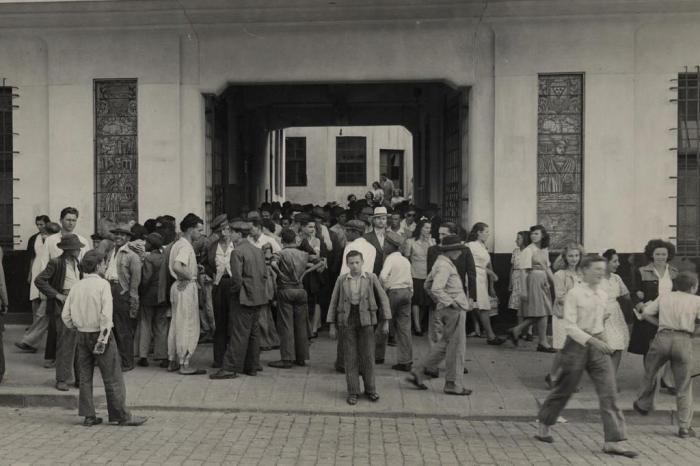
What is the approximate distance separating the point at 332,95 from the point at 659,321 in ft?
39.0

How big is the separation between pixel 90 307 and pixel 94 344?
0.35m

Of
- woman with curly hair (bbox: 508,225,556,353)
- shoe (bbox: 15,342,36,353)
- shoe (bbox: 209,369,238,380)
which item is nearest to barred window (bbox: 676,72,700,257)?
woman with curly hair (bbox: 508,225,556,353)

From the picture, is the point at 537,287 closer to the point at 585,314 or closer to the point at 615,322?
the point at 615,322

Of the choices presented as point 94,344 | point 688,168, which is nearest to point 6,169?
point 94,344

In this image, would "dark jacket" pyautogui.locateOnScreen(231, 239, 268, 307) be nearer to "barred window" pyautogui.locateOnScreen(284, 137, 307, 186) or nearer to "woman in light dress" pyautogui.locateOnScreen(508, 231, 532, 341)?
"woman in light dress" pyautogui.locateOnScreen(508, 231, 532, 341)

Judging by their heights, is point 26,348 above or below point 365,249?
below

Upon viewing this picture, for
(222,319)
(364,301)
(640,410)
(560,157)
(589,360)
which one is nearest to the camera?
(589,360)

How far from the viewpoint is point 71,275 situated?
9227mm

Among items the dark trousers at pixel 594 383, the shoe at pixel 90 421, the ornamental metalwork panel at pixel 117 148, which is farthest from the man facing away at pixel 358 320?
the ornamental metalwork panel at pixel 117 148

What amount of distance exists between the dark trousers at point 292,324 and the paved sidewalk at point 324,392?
0.72ft

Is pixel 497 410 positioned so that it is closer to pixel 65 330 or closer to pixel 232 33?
pixel 65 330

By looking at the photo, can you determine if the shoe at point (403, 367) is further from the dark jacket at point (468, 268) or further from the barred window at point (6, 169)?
the barred window at point (6, 169)

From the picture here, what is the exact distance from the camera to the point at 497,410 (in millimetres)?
8195

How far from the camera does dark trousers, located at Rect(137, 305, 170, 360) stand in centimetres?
984
